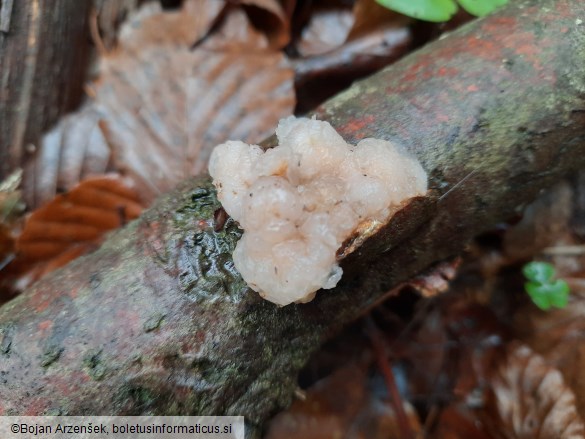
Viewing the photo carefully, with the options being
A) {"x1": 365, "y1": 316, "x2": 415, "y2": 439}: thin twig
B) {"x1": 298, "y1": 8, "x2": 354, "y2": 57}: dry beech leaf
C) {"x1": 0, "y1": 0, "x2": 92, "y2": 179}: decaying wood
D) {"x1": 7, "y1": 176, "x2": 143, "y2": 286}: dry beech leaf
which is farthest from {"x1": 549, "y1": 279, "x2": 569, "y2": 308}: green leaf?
{"x1": 0, "y1": 0, "x2": 92, "y2": 179}: decaying wood

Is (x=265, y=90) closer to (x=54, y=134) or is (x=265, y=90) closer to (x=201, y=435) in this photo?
(x=54, y=134)

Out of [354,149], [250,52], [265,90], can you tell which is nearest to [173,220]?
[354,149]

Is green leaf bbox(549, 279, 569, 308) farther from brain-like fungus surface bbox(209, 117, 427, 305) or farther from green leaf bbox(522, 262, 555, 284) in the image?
brain-like fungus surface bbox(209, 117, 427, 305)

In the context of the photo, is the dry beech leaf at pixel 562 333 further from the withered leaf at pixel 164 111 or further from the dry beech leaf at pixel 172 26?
the dry beech leaf at pixel 172 26

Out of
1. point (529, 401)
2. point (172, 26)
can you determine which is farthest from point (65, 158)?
point (529, 401)

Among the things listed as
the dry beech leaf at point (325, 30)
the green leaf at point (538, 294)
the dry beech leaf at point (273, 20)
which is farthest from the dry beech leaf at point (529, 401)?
the dry beech leaf at point (273, 20)

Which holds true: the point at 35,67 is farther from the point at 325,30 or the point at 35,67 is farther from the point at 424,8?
the point at 424,8
